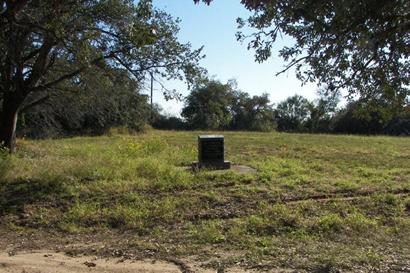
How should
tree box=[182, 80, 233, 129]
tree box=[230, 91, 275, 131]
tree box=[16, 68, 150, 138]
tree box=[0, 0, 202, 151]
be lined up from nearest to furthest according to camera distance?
1. tree box=[0, 0, 202, 151]
2. tree box=[16, 68, 150, 138]
3. tree box=[182, 80, 233, 129]
4. tree box=[230, 91, 275, 131]

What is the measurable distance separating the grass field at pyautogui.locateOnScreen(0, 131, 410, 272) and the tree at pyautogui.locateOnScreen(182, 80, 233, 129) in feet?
128

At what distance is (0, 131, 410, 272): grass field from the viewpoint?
766cm

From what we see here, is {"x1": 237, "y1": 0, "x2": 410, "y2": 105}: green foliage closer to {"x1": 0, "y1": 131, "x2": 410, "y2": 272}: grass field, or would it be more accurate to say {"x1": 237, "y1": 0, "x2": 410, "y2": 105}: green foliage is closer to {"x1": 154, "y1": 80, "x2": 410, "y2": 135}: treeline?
{"x1": 0, "y1": 131, "x2": 410, "y2": 272}: grass field

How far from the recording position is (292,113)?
3270 inches

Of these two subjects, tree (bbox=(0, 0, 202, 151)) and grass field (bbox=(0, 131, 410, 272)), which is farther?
tree (bbox=(0, 0, 202, 151))

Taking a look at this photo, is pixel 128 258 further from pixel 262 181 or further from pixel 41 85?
pixel 41 85

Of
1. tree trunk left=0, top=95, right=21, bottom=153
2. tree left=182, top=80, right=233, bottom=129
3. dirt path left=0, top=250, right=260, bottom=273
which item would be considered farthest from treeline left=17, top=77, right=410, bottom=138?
dirt path left=0, top=250, right=260, bottom=273

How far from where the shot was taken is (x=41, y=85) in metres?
16.7

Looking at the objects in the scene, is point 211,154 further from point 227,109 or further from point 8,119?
point 227,109

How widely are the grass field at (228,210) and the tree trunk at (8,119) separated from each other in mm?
2585

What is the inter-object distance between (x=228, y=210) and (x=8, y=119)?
996 cm

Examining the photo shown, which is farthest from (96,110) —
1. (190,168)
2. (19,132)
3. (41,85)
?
(19,132)

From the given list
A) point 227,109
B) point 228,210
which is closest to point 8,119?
point 228,210

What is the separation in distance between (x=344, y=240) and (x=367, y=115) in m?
2.09
